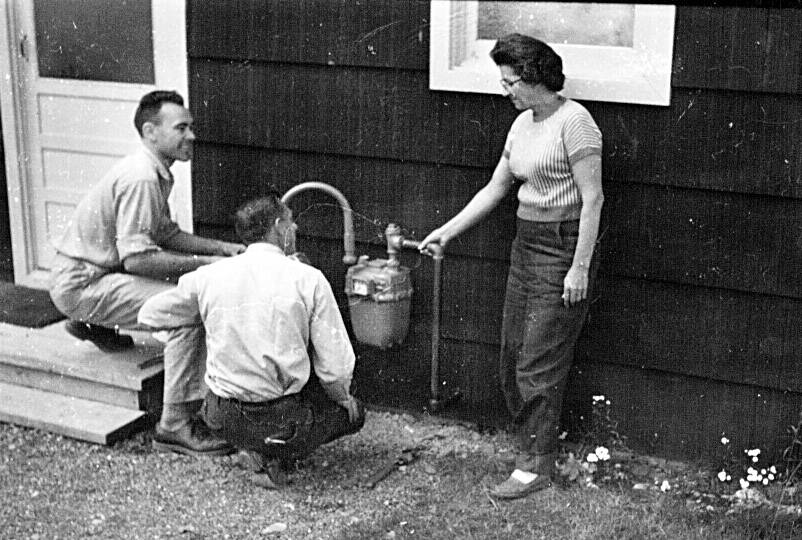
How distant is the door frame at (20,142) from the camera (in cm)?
492

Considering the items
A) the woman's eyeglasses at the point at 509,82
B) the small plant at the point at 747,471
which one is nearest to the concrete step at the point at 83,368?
the woman's eyeglasses at the point at 509,82

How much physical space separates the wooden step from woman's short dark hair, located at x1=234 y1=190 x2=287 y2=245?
3.99 ft

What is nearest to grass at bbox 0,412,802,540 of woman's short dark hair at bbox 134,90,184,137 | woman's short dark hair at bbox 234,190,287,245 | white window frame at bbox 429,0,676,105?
woman's short dark hair at bbox 234,190,287,245

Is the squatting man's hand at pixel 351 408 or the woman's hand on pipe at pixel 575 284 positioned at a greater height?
the woman's hand on pipe at pixel 575 284

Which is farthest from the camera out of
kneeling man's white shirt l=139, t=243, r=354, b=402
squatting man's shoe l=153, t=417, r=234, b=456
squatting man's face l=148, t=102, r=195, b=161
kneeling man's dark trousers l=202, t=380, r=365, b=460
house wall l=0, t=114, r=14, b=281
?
house wall l=0, t=114, r=14, b=281

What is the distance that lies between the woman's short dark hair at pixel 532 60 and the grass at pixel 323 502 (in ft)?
5.30

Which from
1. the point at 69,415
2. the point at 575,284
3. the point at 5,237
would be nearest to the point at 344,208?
the point at 575,284

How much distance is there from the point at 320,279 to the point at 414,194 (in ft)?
2.70

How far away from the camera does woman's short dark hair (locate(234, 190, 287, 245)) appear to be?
144 inches

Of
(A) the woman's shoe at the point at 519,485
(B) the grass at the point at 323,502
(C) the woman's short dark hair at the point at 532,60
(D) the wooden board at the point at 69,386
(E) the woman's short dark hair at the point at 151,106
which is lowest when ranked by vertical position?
(B) the grass at the point at 323,502

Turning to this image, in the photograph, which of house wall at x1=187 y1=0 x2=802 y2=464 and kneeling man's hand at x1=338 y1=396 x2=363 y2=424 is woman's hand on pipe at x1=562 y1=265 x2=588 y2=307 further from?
kneeling man's hand at x1=338 y1=396 x2=363 y2=424

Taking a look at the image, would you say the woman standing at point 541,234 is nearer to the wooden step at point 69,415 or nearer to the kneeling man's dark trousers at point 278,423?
the kneeling man's dark trousers at point 278,423

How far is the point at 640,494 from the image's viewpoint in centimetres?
389

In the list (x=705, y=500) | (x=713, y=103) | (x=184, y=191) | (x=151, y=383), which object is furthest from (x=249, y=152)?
→ (x=705, y=500)
